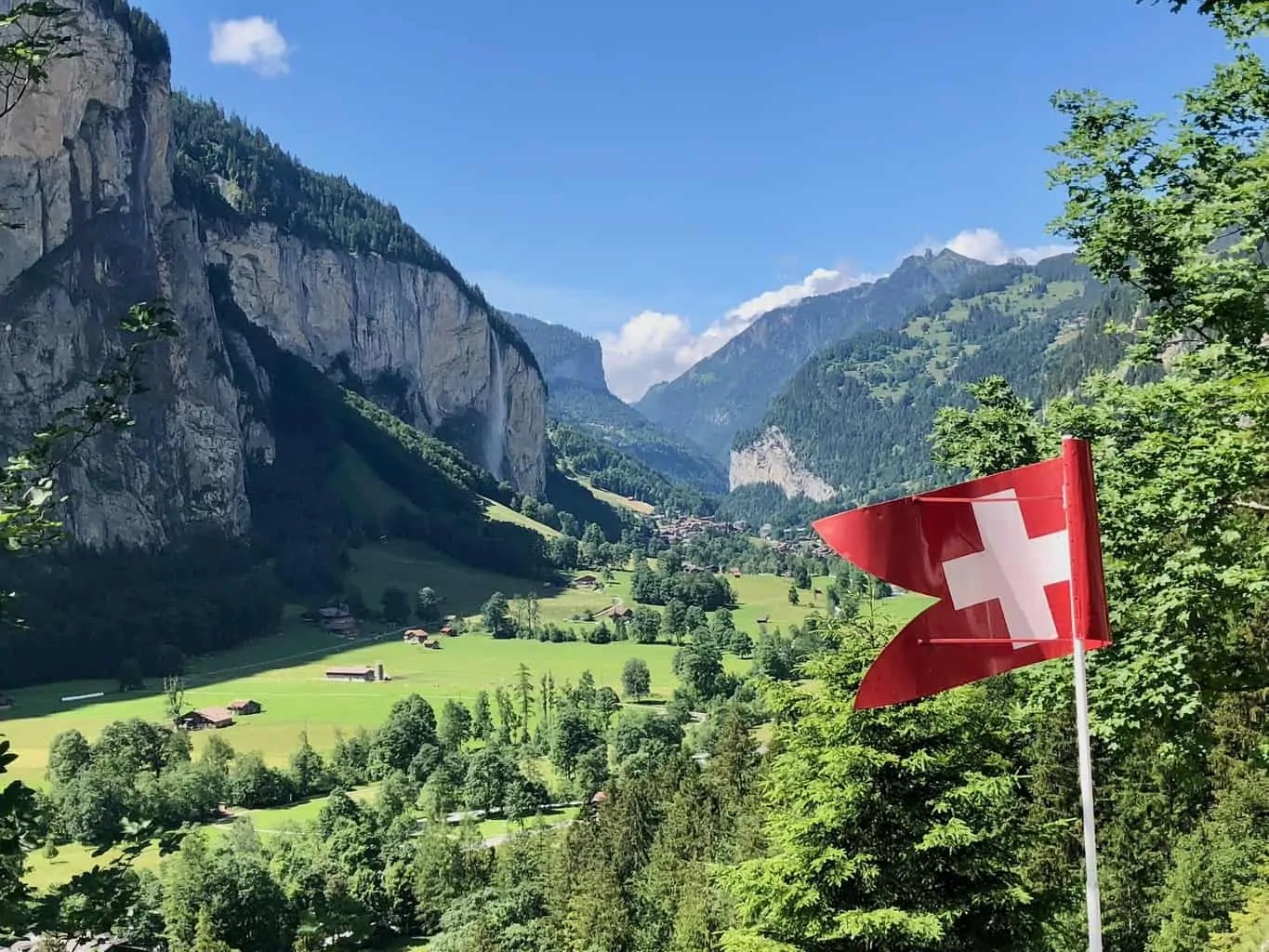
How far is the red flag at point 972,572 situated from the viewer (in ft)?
18.1

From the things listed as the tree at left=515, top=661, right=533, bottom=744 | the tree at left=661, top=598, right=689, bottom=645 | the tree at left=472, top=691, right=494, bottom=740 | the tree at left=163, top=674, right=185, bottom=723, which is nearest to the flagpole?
the tree at left=472, top=691, right=494, bottom=740

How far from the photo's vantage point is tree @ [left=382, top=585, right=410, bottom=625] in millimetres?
141000

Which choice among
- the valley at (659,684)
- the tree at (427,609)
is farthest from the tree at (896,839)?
the tree at (427,609)

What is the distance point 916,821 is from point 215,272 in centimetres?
20152

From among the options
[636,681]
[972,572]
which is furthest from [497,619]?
[972,572]

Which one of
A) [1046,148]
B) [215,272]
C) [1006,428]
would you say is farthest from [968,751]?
[215,272]

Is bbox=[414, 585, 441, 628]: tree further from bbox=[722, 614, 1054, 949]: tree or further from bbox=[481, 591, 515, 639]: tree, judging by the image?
bbox=[722, 614, 1054, 949]: tree

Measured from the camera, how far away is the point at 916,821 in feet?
35.1

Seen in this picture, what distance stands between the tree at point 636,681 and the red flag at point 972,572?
9446 cm

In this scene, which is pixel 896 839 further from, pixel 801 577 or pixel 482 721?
pixel 801 577

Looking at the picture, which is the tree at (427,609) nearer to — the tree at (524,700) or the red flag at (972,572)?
the tree at (524,700)

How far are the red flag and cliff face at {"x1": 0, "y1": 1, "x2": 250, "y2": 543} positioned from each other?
120534 mm

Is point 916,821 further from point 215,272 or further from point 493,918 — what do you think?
point 215,272

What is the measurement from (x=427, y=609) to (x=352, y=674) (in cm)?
3812
